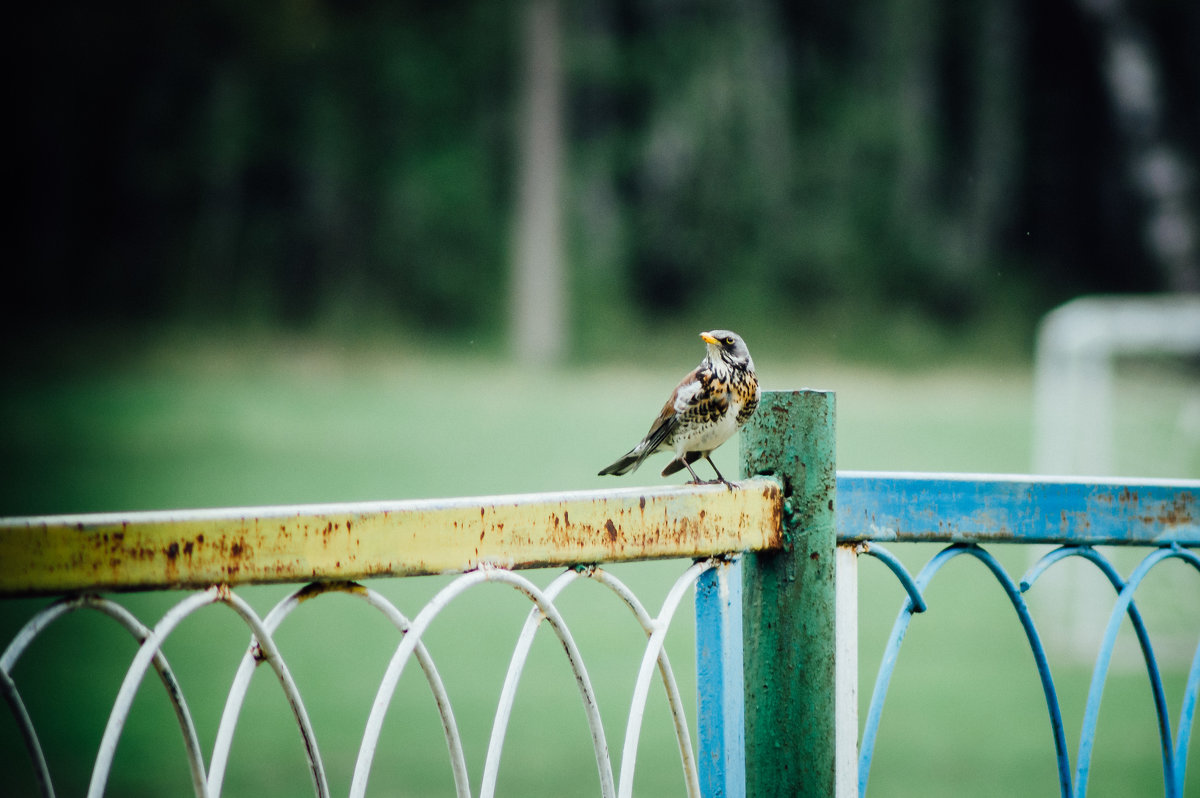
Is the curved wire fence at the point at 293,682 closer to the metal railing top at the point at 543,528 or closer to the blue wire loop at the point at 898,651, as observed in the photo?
the metal railing top at the point at 543,528

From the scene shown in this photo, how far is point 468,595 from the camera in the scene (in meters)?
8.69

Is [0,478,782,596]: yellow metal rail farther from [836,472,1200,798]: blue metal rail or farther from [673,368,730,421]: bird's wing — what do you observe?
[673,368,730,421]: bird's wing

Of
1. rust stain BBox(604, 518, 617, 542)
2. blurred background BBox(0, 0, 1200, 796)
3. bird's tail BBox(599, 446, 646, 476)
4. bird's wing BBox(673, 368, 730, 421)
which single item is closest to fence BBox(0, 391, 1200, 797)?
rust stain BBox(604, 518, 617, 542)

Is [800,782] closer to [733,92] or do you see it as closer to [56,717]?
[56,717]

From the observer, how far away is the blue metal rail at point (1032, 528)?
1386 millimetres

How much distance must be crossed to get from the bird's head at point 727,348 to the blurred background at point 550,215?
10.2 m

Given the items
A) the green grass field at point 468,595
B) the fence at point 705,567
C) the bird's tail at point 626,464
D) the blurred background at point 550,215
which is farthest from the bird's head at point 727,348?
the blurred background at point 550,215

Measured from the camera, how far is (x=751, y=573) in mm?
1362

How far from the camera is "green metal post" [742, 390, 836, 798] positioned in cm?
132

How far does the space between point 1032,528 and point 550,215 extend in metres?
16.0

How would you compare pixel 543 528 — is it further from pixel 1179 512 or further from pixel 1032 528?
pixel 1179 512

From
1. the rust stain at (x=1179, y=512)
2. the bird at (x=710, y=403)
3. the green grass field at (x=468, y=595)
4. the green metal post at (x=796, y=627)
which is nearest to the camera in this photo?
the green metal post at (x=796, y=627)

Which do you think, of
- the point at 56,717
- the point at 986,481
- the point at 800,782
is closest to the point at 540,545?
the point at 800,782

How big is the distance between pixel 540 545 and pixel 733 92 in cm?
1985
